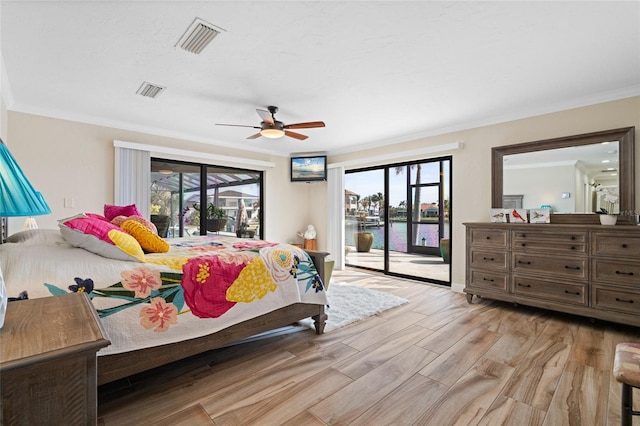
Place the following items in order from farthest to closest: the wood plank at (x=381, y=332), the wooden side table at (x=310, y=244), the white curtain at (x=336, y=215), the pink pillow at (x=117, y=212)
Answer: the wooden side table at (x=310, y=244)
the white curtain at (x=336, y=215)
the pink pillow at (x=117, y=212)
the wood plank at (x=381, y=332)

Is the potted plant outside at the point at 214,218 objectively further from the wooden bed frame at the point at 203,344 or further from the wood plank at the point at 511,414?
the wood plank at the point at 511,414

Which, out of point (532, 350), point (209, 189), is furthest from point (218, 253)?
point (209, 189)

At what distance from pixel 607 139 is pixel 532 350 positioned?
2.45 metres

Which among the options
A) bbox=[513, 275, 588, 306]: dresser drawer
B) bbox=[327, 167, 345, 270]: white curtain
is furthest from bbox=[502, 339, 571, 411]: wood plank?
bbox=[327, 167, 345, 270]: white curtain

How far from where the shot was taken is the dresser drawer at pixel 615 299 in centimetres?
265

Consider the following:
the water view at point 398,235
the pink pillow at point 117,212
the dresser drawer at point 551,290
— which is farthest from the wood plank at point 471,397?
the pink pillow at point 117,212

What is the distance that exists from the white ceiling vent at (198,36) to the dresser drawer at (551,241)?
11.9 ft

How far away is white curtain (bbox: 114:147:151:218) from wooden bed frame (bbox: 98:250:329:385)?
9.48 ft

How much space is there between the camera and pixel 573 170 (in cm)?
336

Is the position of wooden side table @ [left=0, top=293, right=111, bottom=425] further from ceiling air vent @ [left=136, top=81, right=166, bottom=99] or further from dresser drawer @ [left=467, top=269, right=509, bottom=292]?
dresser drawer @ [left=467, top=269, right=509, bottom=292]

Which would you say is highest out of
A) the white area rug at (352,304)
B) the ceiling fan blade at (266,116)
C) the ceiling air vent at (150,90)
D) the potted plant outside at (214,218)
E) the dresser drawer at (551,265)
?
the ceiling air vent at (150,90)

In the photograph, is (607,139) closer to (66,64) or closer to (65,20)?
(65,20)

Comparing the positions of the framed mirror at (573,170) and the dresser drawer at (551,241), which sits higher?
the framed mirror at (573,170)

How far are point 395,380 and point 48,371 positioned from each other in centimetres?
186
